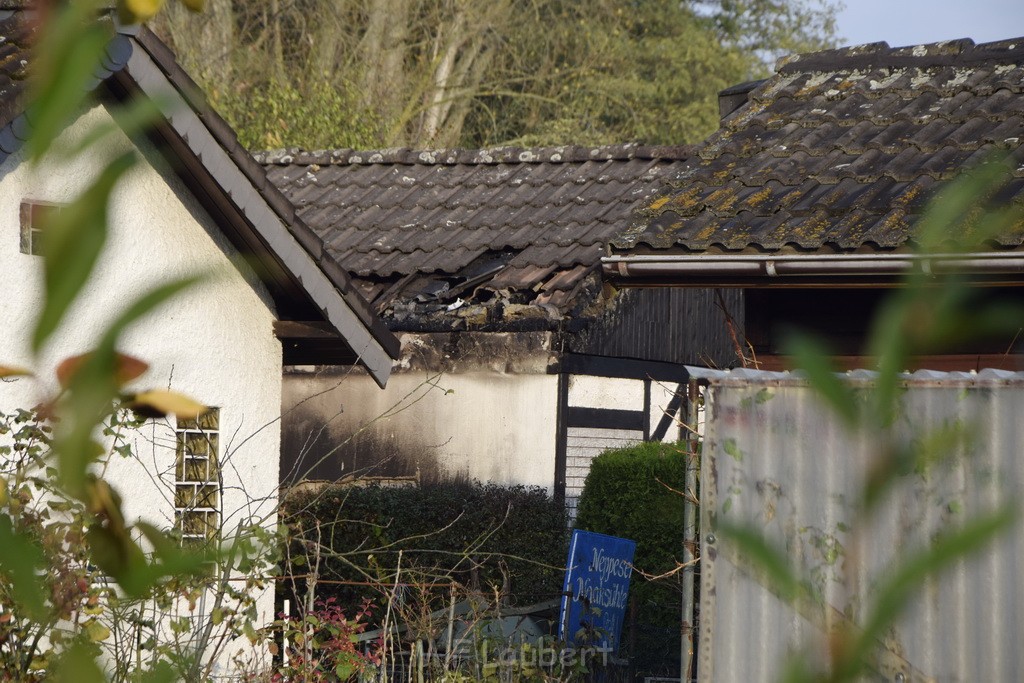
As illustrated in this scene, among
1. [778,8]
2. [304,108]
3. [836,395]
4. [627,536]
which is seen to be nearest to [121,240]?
[836,395]

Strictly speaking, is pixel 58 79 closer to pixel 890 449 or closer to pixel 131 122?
pixel 131 122

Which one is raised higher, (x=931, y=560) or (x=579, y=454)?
(x=579, y=454)

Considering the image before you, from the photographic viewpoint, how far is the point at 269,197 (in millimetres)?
7406

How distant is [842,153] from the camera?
7.35 meters

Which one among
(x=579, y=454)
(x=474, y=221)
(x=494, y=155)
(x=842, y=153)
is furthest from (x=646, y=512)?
(x=494, y=155)

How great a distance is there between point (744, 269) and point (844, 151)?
1.48 m

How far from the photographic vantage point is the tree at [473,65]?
949 inches

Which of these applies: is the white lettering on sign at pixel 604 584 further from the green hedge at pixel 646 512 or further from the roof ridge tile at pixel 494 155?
the roof ridge tile at pixel 494 155

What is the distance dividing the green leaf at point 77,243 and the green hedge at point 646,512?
29.9 feet

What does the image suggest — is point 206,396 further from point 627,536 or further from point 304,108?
point 304,108

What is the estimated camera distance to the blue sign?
28.0 feet

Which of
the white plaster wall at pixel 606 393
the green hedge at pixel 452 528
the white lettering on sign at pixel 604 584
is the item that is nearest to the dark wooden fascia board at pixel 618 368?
the white plaster wall at pixel 606 393

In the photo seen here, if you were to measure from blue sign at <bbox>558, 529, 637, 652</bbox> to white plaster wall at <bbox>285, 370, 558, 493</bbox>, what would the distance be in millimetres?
2109

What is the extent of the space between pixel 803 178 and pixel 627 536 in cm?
426
